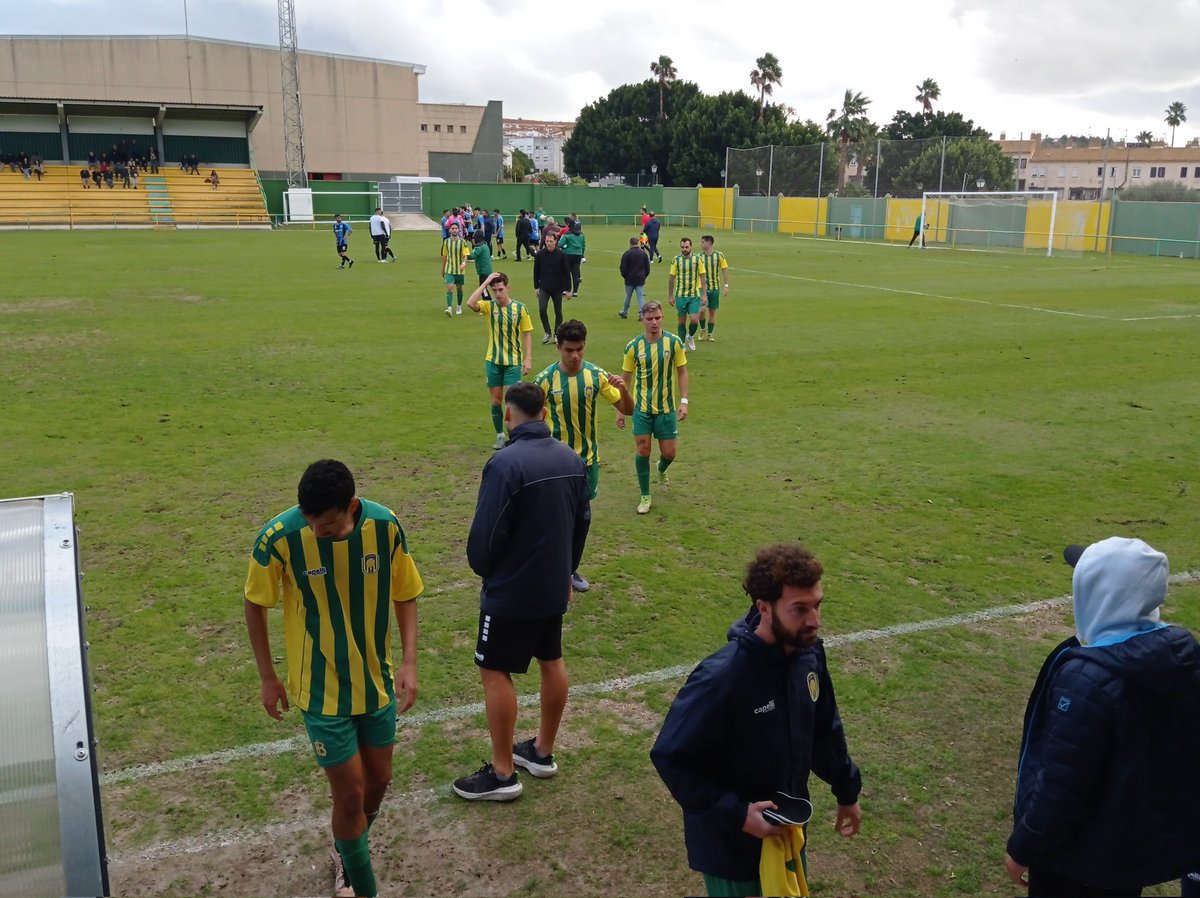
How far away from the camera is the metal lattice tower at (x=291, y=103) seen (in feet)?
197

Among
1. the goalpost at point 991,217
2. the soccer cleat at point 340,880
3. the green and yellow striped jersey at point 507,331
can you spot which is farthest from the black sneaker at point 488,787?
the goalpost at point 991,217

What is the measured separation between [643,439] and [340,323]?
12.1 metres

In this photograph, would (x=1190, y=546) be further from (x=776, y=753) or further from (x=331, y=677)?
(x=331, y=677)

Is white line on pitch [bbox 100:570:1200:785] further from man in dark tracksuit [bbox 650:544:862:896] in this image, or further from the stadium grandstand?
the stadium grandstand

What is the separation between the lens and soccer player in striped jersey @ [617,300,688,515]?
898cm

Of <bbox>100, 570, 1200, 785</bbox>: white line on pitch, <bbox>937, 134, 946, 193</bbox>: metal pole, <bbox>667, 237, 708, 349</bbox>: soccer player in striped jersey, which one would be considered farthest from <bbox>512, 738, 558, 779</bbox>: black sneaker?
<bbox>937, 134, 946, 193</bbox>: metal pole

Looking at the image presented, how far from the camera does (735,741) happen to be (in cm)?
309

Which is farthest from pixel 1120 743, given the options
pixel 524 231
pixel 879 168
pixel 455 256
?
pixel 879 168

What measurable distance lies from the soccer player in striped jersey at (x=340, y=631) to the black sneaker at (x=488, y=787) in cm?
79

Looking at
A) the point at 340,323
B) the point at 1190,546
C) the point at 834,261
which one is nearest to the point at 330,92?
the point at 834,261

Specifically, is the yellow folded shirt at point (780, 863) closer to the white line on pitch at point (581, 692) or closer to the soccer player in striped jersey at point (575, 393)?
the white line on pitch at point (581, 692)

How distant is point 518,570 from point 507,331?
20.1ft

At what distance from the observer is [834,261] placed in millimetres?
36906

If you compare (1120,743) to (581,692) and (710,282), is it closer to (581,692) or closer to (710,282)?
(581,692)
